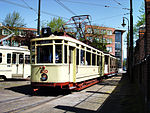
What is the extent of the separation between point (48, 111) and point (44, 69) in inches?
133

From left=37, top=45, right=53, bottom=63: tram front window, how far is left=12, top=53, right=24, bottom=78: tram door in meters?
8.12

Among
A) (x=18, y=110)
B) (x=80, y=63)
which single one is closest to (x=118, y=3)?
(x=80, y=63)

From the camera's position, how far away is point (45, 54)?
9.89m

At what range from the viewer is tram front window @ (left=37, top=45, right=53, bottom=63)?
978 cm

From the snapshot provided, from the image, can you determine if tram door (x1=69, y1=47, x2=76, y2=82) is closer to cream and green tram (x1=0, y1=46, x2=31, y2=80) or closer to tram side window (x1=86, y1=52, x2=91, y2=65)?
tram side window (x1=86, y1=52, x2=91, y2=65)

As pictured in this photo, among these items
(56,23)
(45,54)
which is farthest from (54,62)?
(56,23)

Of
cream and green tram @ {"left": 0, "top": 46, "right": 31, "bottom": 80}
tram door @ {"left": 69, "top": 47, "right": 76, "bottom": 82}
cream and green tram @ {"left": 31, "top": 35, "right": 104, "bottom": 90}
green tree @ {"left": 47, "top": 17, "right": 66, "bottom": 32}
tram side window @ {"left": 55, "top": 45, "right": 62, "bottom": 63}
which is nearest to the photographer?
cream and green tram @ {"left": 31, "top": 35, "right": 104, "bottom": 90}

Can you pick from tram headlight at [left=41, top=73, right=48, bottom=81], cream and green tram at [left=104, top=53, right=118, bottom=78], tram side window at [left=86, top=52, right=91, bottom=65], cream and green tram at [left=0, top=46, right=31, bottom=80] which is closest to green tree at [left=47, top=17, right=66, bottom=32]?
cream and green tram at [left=104, top=53, right=118, bottom=78]

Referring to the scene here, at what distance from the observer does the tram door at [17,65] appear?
17.4 metres

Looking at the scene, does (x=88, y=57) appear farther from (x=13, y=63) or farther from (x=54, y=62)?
(x=13, y=63)

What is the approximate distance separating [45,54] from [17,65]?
8.47 metres

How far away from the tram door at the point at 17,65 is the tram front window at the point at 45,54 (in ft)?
26.6

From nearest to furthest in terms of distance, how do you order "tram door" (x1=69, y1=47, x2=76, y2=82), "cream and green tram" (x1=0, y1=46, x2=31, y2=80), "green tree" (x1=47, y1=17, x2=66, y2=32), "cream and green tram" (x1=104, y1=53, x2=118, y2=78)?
"tram door" (x1=69, y1=47, x2=76, y2=82), "cream and green tram" (x1=0, y1=46, x2=31, y2=80), "cream and green tram" (x1=104, y1=53, x2=118, y2=78), "green tree" (x1=47, y1=17, x2=66, y2=32)

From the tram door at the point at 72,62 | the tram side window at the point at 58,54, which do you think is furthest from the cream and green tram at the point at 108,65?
the tram side window at the point at 58,54
